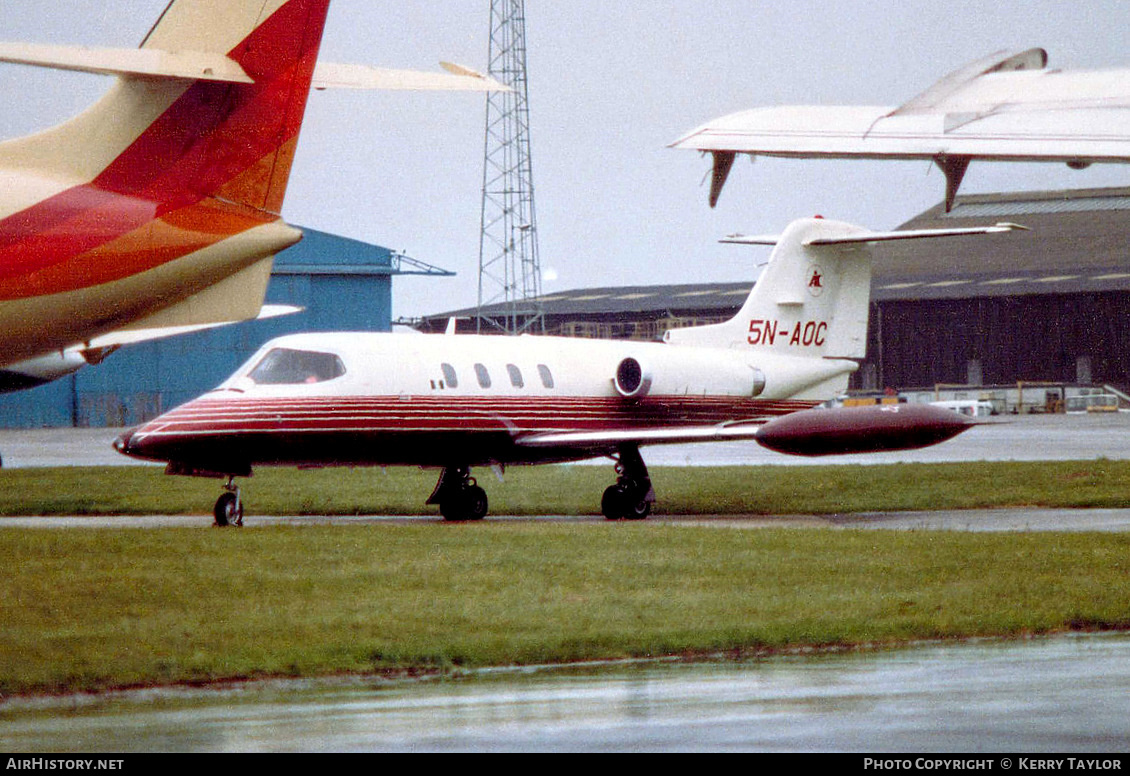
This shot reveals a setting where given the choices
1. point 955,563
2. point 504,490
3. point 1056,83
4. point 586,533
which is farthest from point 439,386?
point 1056,83

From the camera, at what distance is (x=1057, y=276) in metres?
80.1

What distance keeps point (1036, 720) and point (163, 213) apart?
8.12 m

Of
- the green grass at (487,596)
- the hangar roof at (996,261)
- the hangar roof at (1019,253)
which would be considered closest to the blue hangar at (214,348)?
the hangar roof at (996,261)

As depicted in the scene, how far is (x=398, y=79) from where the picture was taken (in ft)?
46.5

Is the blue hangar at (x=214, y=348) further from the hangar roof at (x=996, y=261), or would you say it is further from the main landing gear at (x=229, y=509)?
the main landing gear at (x=229, y=509)

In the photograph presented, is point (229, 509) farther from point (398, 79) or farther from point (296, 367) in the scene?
point (398, 79)

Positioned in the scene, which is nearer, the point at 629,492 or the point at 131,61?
the point at 131,61

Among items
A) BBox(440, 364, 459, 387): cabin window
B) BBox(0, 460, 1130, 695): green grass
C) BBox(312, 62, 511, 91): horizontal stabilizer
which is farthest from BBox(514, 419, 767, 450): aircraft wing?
BBox(312, 62, 511, 91): horizontal stabilizer

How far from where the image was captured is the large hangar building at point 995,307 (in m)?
79.9

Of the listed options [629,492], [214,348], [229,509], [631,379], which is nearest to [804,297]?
[631,379]

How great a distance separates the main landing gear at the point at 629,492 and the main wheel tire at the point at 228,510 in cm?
610

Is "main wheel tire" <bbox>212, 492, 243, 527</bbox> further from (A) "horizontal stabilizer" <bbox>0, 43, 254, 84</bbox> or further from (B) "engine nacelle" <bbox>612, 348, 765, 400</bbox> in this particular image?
(A) "horizontal stabilizer" <bbox>0, 43, 254, 84</bbox>

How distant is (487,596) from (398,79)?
4.42 meters

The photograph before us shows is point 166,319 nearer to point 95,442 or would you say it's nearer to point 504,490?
point 504,490
